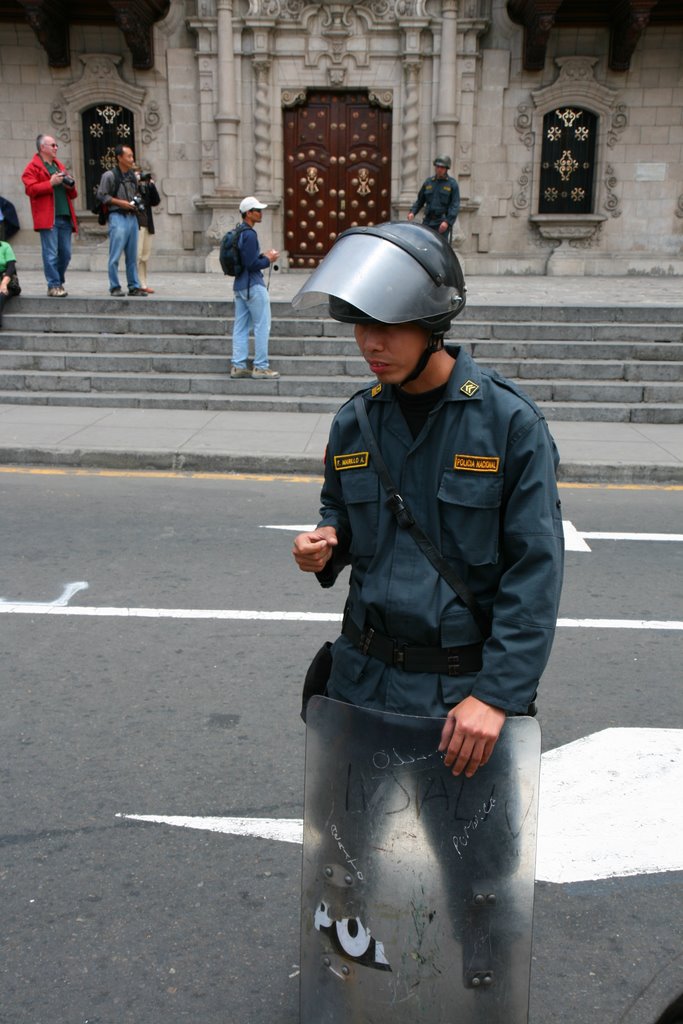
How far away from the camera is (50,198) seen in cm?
1256

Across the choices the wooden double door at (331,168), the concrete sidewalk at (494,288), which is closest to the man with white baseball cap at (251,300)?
the concrete sidewalk at (494,288)

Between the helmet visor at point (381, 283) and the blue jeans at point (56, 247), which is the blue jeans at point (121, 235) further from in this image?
the helmet visor at point (381, 283)

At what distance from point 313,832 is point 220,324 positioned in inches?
443

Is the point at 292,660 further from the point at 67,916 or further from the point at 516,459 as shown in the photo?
the point at 516,459

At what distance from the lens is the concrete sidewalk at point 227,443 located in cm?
900

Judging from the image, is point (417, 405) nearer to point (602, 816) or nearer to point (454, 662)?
point (454, 662)

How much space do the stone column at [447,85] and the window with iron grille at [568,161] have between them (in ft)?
6.37

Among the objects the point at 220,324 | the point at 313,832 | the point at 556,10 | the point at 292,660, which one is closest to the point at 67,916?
the point at 313,832

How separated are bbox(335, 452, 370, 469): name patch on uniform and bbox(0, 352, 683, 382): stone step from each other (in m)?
9.73

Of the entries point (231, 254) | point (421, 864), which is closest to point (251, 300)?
point (231, 254)

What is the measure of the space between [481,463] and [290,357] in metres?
10.5

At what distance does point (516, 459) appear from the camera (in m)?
2.09

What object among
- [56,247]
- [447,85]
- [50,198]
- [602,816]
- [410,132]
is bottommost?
[602,816]

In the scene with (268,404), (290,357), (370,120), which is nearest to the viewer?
(268,404)
